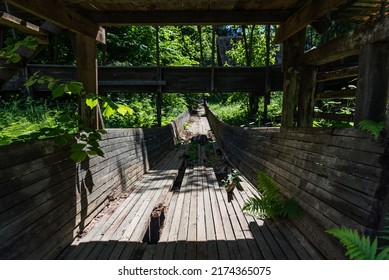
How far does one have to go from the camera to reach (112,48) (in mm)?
18188

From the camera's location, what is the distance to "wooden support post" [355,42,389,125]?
239cm

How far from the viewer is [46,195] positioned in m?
2.68

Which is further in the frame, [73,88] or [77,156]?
[77,156]

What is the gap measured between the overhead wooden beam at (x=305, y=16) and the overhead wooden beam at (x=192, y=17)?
19 centimetres

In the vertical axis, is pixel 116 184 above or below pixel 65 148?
below

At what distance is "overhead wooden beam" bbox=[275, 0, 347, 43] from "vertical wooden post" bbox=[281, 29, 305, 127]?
7.2 inches

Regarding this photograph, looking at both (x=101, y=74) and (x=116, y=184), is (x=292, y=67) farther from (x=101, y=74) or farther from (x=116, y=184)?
(x=101, y=74)

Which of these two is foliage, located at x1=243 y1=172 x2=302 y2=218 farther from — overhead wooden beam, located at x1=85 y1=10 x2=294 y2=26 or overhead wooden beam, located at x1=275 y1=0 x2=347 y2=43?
overhead wooden beam, located at x1=85 y1=10 x2=294 y2=26

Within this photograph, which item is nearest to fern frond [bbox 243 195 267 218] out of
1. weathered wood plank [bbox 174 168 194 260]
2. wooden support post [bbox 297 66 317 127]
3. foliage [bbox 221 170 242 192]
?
weathered wood plank [bbox 174 168 194 260]

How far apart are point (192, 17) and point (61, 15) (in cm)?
196

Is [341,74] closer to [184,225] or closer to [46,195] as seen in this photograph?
[184,225]

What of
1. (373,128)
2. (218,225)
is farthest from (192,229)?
(373,128)

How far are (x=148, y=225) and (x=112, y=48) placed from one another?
17.4 m

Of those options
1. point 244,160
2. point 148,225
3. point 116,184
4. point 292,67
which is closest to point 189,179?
point 244,160
